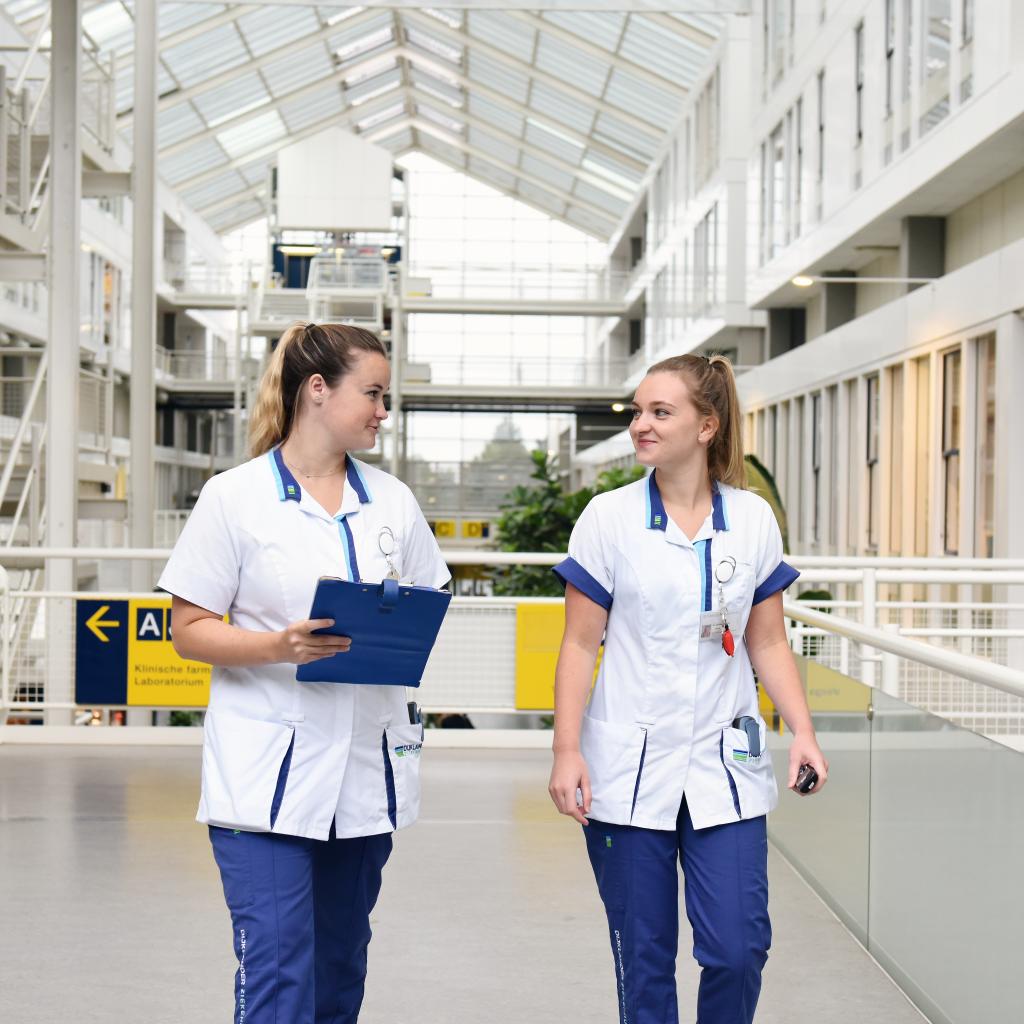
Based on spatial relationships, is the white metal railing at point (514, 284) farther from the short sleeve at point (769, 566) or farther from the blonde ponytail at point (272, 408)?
the blonde ponytail at point (272, 408)

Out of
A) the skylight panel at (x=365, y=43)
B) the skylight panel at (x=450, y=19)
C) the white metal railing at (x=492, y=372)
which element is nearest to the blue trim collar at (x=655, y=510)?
the skylight panel at (x=450, y=19)

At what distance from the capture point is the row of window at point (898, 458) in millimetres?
15102

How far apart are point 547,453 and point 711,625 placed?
19486 mm

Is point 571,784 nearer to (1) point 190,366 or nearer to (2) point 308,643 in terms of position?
(2) point 308,643

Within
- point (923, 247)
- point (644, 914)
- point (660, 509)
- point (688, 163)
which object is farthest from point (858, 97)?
point (644, 914)

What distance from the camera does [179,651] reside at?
2857mm

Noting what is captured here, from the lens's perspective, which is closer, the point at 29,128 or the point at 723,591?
the point at 723,591

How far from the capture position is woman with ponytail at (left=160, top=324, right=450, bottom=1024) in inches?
110

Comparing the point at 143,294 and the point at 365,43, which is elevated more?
the point at 365,43

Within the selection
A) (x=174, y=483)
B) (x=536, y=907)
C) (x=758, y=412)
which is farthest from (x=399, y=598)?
(x=174, y=483)

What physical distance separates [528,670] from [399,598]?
6.73 m

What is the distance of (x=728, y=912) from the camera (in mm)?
2896

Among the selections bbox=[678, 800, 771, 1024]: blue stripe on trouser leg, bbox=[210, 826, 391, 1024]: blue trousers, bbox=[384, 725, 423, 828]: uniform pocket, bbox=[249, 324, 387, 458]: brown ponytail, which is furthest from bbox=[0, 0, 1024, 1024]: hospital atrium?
bbox=[249, 324, 387, 458]: brown ponytail

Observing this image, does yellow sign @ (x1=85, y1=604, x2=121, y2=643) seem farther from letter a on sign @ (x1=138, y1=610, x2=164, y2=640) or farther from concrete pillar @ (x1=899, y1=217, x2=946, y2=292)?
concrete pillar @ (x1=899, y1=217, x2=946, y2=292)
